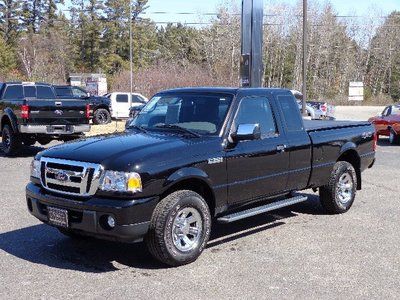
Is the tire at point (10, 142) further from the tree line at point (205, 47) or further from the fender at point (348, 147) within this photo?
the tree line at point (205, 47)

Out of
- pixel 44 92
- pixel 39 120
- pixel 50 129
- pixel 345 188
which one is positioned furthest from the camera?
pixel 44 92

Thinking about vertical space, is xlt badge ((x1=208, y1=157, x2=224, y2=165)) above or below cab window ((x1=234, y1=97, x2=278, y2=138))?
below

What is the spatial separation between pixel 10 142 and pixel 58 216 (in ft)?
32.7

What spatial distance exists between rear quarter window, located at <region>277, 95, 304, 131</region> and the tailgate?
854 centimetres

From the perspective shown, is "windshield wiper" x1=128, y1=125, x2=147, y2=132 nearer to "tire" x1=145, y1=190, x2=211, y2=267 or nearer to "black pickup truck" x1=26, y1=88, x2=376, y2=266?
"black pickup truck" x1=26, y1=88, x2=376, y2=266

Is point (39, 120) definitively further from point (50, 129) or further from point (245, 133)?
point (245, 133)

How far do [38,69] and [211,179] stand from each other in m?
57.8

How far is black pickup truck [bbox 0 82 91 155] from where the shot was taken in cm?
1409

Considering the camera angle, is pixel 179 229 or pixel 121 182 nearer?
pixel 121 182

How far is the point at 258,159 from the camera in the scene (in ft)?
21.2

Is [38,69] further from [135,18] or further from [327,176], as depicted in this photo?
[327,176]

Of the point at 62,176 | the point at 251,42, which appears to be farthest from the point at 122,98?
the point at 62,176

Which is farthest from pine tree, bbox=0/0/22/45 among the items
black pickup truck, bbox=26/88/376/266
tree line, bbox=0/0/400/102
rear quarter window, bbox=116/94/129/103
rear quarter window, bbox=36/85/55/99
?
black pickup truck, bbox=26/88/376/266

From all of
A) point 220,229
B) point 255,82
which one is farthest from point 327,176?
point 255,82
